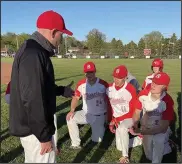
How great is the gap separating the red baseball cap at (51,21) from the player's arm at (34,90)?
38 cm

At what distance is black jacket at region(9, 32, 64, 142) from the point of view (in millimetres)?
2361

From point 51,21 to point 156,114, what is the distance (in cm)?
269

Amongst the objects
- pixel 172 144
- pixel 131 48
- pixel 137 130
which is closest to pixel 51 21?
pixel 137 130

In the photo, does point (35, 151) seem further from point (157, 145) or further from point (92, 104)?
point (92, 104)

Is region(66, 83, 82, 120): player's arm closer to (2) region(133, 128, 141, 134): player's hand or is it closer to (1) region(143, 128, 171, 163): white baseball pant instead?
(2) region(133, 128, 141, 134): player's hand

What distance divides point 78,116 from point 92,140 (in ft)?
1.83

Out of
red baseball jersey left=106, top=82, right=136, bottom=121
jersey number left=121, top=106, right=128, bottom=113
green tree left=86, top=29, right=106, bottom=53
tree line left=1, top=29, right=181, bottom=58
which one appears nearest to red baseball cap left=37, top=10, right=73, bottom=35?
red baseball jersey left=106, top=82, right=136, bottom=121

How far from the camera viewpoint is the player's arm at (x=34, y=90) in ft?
7.73

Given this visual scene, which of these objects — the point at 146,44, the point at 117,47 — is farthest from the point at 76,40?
the point at 146,44

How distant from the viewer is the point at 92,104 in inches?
235

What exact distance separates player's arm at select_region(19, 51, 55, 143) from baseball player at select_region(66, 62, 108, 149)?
3218 mm

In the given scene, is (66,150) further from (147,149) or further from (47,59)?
(47,59)

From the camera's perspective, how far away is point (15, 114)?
2633 mm

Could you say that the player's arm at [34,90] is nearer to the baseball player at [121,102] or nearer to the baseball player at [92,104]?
the baseball player at [121,102]
